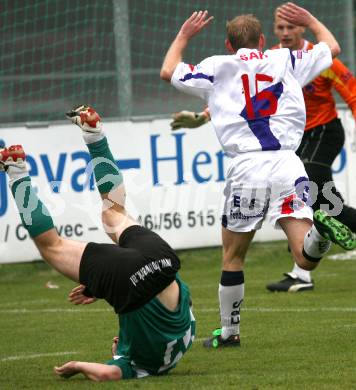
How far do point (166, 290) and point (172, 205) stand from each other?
20.0ft

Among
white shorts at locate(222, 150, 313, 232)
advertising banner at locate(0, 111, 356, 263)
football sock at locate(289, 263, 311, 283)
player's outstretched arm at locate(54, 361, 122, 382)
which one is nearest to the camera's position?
A: player's outstretched arm at locate(54, 361, 122, 382)

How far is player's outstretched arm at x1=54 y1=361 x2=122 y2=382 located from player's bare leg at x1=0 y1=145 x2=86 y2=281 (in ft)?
1.44

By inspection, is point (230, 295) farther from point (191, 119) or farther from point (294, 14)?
point (294, 14)

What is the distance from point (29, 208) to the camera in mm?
5812

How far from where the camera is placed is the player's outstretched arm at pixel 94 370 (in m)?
5.73

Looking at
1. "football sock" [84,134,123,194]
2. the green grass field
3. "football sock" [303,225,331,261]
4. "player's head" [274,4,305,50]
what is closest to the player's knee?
the green grass field

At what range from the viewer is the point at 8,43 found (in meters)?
12.0

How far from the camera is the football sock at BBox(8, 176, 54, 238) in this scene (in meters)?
5.80

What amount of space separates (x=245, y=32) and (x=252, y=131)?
0.61 m

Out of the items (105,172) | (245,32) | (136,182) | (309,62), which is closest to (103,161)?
(105,172)

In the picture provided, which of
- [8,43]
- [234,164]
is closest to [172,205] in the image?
[8,43]

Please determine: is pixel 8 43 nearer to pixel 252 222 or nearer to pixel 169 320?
pixel 252 222

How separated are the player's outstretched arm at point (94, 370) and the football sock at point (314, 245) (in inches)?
55.1

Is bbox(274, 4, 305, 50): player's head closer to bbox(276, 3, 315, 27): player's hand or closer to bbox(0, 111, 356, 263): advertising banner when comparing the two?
bbox(276, 3, 315, 27): player's hand
